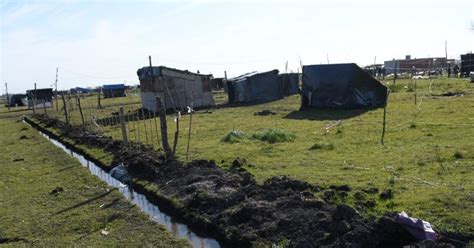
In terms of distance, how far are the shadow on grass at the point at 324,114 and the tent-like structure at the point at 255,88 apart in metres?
11.0

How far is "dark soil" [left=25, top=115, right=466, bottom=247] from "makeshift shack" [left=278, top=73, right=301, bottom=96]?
28502 millimetres

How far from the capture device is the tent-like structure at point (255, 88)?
121 ft

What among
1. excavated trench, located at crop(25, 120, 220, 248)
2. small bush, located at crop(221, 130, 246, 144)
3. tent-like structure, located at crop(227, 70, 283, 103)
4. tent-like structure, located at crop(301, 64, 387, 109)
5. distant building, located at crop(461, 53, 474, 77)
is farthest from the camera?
distant building, located at crop(461, 53, 474, 77)

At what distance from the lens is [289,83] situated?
40.7 meters

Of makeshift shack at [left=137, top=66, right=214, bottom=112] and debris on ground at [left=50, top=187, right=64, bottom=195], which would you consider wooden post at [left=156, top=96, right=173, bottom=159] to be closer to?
debris on ground at [left=50, top=187, right=64, bottom=195]

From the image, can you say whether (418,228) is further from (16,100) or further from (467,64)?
(16,100)

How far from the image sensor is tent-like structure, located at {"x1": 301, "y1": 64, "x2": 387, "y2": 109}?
2564 centimetres

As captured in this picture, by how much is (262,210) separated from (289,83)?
3325cm

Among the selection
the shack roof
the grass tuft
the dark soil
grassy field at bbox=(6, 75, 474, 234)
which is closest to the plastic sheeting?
the dark soil

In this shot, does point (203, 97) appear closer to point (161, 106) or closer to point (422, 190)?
point (161, 106)

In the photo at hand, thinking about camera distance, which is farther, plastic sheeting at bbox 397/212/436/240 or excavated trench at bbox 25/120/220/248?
excavated trench at bbox 25/120/220/248

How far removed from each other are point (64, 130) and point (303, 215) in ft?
68.0

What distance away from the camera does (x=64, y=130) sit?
84.1ft

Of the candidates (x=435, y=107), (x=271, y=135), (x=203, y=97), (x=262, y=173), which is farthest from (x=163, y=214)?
(x=203, y=97)
